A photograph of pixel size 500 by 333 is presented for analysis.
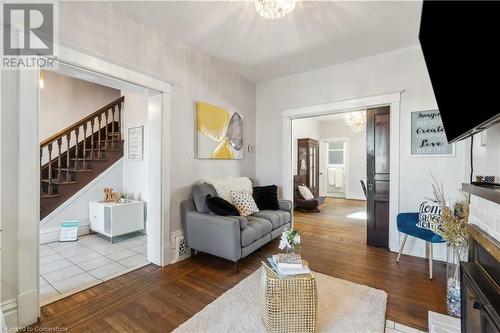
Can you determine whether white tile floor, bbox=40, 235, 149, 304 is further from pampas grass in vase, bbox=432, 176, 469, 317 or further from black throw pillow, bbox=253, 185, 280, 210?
pampas grass in vase, bbox=432, 176, 469, 317

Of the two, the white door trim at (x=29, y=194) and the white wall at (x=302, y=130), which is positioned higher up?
the white wall at (x=302, y=130)

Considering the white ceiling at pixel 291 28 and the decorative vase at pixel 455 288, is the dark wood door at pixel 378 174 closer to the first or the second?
the white ceiling at pixel 291 28

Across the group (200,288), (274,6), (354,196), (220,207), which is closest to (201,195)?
(220,207)

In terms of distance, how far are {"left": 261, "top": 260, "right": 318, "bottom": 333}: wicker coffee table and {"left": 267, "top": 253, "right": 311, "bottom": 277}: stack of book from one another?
0.13ft

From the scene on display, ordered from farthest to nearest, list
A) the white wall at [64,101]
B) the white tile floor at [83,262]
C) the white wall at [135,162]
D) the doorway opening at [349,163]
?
the white wall at [64,101]
the white wall at [135,162]
the doorway opening at [349,163]
the white tile floor at [83,262]

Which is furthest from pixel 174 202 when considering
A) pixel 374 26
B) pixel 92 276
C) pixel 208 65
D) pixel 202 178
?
pixel 374 26

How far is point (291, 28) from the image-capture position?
102 inches

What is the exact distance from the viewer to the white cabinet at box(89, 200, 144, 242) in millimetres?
3459

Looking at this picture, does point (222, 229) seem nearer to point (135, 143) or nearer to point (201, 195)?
point (201, 195)

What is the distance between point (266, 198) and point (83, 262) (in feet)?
8.25

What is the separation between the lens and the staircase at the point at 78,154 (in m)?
3.64

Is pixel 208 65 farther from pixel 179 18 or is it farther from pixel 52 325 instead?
pixel 52 325

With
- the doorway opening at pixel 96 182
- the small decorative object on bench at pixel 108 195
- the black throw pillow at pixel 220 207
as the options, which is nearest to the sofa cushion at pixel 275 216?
the black throw pillow at pixel 220 207

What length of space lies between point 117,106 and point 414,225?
519cm
